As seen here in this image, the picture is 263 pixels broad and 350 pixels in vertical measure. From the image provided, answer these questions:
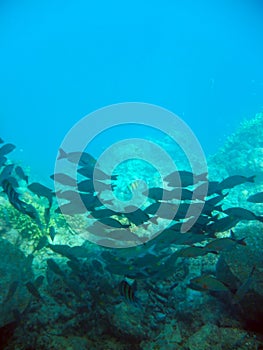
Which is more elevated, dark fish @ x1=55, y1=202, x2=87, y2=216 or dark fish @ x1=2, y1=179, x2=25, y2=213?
dark fish @ x1=55, y1=202, x2=87, y2=216

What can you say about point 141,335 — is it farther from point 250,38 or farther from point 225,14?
point 225,14

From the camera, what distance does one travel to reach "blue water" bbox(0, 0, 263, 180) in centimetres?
11500

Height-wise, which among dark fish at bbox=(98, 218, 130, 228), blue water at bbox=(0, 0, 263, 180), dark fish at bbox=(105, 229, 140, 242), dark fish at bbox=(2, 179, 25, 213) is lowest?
dark fish at bbox=(2, 179, 25, 213)

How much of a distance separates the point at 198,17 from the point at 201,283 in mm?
176160

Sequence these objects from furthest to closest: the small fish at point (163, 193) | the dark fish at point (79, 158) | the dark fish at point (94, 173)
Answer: the dark fish at point (79, 158), the dark fish at point (94, 173), the small fish at point (163, 193)

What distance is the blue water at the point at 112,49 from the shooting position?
115 m

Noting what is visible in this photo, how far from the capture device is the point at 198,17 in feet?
484

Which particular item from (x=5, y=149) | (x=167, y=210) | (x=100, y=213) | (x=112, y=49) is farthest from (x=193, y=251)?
(x=112, y=49)

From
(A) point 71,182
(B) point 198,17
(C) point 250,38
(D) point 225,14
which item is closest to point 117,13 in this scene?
(B) point 198,17

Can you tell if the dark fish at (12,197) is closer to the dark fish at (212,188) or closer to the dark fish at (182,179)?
the dark fish at (182,179)

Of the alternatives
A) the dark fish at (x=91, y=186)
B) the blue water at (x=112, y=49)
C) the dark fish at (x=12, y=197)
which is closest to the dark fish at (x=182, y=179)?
the dark fish at (x=91, y=186)

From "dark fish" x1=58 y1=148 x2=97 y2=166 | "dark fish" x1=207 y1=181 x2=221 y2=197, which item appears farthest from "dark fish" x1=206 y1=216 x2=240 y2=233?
"dark fish" x1=58 y1=148 x2=97 y2=166

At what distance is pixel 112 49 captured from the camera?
145875 mm

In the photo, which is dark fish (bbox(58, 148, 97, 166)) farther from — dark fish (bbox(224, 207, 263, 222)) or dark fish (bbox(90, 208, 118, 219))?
dark fish (bbox(224, 207, 263, 222))
